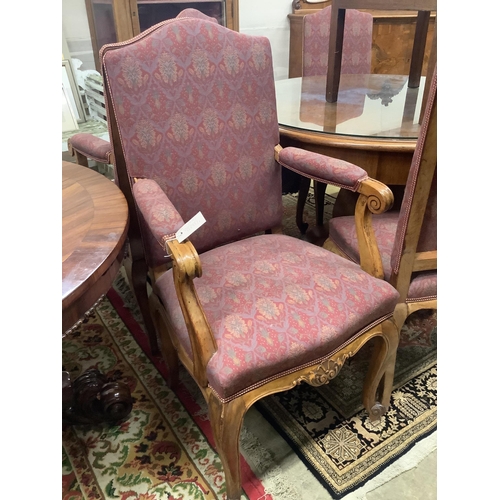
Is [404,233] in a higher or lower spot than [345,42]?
lower

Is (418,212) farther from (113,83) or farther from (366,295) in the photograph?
(113,83)

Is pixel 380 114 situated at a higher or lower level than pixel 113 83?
lower

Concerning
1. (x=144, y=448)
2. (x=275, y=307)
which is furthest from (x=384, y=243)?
(x=144, y=448)

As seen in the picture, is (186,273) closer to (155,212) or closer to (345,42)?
(155,212)

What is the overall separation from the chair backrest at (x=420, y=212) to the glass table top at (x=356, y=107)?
0.39 meters

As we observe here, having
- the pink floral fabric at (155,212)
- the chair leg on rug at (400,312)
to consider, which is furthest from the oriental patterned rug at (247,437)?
the pink floral fabric at (155,212)

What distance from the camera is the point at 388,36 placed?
10.5 ft

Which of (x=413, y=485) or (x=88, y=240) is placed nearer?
(x=88, y=240)

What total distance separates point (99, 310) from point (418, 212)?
1.41m

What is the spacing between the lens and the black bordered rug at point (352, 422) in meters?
1.17

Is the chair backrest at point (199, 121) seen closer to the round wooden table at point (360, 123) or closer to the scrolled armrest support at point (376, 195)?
the round wooden table at point (360, 123)

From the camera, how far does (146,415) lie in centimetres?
135

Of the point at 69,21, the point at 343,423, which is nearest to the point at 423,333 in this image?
the point at 343,423

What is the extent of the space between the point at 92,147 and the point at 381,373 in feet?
4.03
